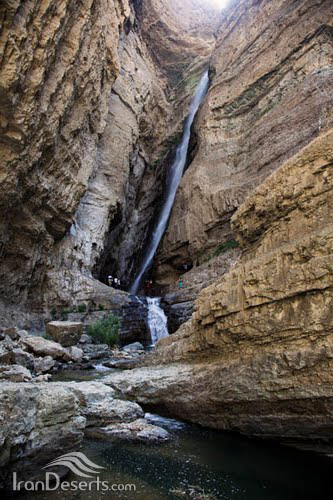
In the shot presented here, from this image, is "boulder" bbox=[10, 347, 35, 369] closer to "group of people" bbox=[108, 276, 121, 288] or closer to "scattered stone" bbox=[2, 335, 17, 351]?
"scattered stone" bbox=[2, 335, 17, 351]

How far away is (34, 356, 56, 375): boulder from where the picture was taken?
30.2ft

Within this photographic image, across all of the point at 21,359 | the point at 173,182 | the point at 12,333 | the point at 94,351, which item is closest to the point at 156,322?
the point at 94,351

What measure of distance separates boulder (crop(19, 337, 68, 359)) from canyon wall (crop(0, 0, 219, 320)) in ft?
17.8

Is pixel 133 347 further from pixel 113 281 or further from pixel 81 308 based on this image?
pixel 113 281

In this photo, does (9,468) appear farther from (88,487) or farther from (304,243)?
(304,243)

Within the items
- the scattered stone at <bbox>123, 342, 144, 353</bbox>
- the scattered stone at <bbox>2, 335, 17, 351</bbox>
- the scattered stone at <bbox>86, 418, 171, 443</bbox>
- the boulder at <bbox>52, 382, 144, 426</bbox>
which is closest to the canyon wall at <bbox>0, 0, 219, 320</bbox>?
the scattered stone at <bbox>123, 342, 144, 353</bbox>

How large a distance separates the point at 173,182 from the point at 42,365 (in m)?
25.4

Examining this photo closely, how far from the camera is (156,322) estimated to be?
19.5 metres

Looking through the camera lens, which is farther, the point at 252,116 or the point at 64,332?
the point at 252,116

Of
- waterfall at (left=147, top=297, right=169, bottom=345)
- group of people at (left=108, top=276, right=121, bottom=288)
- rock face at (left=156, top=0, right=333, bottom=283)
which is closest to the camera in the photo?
waterfall at (left=147, top=297, right=169, bottom=345)

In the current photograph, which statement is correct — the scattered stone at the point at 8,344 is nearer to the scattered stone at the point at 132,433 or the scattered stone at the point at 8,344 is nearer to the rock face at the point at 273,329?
the rock face at the point at 273,329

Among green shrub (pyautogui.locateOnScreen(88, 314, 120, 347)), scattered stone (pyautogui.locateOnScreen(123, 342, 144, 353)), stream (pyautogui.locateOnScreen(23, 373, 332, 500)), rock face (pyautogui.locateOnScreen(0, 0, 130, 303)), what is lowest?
stream (pyautogui.locateOnScreen(23, 373, 332, 500))

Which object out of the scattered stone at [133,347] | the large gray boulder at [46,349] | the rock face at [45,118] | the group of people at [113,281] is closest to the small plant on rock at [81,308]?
the rock face at [45,118]

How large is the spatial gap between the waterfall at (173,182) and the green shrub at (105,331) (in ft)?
35.3
